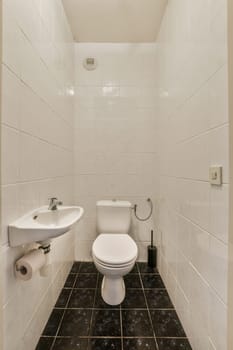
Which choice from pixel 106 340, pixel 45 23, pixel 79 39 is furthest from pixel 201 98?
pixel 79 39

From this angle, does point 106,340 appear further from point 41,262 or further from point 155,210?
point 155,210

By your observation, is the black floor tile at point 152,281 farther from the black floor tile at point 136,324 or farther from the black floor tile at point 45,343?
the black floor tile at point 45,343

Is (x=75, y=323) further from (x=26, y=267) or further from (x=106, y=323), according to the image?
(x=26, y=267)

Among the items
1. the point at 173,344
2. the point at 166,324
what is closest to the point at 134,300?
the point at 166,324

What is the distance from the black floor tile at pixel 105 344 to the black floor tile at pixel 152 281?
62 cm

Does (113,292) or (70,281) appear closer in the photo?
(113,292)

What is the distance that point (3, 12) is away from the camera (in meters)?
0.83

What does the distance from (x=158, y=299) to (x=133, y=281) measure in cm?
30

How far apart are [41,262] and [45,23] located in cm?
155

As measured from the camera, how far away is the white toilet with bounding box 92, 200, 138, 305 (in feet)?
4.44

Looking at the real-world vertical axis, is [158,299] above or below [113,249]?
below

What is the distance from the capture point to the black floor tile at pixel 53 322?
1.27 metres

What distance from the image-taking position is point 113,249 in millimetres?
1595

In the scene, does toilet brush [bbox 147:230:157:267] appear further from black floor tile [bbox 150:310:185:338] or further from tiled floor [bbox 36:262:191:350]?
black floor tile [bbox 150:310:185:338]
